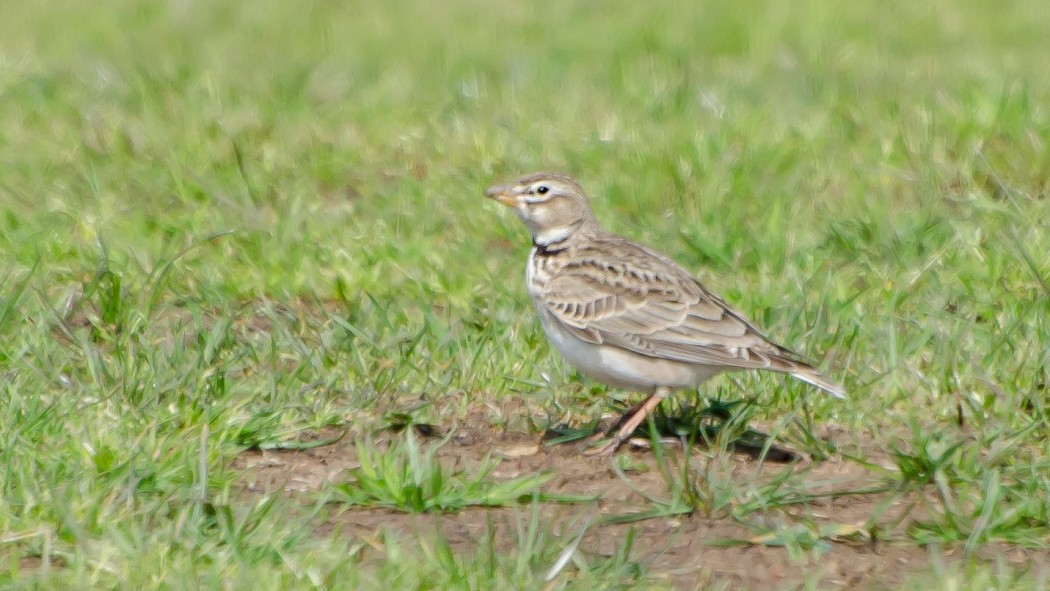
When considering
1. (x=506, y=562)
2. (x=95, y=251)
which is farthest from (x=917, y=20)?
(x=506, y=562)

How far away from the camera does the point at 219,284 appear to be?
6473 mm

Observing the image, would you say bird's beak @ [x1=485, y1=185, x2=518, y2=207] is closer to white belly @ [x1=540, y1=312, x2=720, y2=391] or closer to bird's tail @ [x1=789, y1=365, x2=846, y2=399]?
white belly @ [x1=540, y1=312, x2=720, y2=391]

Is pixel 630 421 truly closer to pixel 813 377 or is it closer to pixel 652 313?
pixel 652 313

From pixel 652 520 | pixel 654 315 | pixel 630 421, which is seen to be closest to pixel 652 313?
pixel 654 315

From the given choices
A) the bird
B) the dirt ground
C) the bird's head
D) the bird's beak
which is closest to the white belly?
the bird

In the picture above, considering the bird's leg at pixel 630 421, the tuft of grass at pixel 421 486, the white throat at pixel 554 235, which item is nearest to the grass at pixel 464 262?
the tuft of grass at pixel 421 486

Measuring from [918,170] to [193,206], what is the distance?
3.49 m

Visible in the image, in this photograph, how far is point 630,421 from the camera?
520cm

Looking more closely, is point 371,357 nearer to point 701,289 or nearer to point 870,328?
point 701,289

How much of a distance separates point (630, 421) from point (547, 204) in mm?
1005

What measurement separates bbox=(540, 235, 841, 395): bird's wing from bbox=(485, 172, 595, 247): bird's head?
0.17 meters

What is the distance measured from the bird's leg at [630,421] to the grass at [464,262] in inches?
11.9

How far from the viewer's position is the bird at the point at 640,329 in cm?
509

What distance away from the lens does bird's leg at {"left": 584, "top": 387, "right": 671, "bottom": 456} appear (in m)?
5.13
